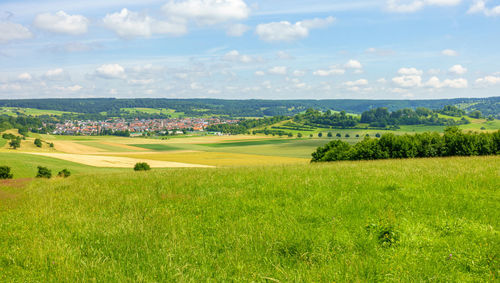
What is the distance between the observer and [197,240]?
24.8 feet

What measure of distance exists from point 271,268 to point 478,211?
6290 millimetres

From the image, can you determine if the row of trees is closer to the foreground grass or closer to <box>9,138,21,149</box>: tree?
the foreground grass

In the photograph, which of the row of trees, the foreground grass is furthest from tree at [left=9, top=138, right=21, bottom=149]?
the foreground grass

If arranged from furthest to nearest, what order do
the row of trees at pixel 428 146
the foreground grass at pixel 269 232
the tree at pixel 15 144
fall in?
the tree at pixel 15 144, the row of trees at pixel 428 146, the foreground grass at pixel 269 232

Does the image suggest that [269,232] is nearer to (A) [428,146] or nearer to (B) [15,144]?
(A) [428,146]

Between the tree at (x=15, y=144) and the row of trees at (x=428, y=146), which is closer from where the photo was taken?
the row of trees at (x=428, y=146)

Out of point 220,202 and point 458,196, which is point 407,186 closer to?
point 458,196

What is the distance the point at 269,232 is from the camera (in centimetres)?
769

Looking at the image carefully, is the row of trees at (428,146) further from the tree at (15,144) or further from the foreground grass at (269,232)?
the tree at (15,144)

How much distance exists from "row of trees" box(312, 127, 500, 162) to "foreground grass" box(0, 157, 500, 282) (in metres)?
24.0

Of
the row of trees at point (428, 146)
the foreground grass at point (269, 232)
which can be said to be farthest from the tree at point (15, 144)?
the foreground grass at point (269, 232)

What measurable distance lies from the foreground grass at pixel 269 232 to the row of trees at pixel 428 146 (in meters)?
24.0

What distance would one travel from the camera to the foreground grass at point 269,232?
6.11 metres

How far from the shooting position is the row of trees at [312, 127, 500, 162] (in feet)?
104
